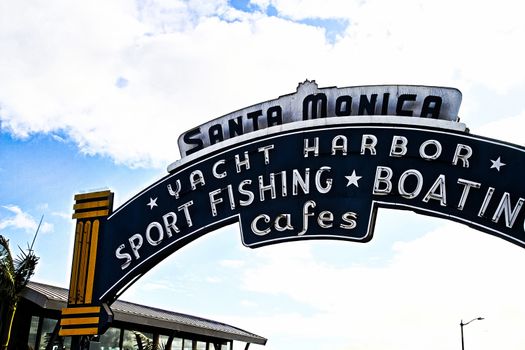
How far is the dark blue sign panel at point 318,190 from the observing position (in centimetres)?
1091

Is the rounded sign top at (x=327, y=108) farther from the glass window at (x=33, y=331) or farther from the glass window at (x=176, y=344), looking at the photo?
the glass window at (x=176, y=344)

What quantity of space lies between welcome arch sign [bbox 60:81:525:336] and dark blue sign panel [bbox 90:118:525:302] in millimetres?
20

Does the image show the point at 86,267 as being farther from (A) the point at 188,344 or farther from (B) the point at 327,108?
(A) the point at 188,344

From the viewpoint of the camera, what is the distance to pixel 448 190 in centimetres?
1112

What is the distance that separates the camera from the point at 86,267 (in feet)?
46.6

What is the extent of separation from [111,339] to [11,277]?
18.0 feet

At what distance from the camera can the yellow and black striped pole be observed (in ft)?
45.1

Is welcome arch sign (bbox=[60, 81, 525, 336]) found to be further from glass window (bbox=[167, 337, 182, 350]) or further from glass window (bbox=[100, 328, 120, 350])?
glass window (bbox=[167, 337, 182, 350])

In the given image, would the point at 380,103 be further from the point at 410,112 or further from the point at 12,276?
Answer: the point at 12,276

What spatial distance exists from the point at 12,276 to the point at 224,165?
23.1 ft

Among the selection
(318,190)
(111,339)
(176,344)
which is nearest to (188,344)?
(176,344)

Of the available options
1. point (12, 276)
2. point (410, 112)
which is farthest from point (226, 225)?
point (12, 276)

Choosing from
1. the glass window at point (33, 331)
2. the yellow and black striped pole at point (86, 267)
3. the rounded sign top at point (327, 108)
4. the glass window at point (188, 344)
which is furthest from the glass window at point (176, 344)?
the rounded sign top at point (327, 108)

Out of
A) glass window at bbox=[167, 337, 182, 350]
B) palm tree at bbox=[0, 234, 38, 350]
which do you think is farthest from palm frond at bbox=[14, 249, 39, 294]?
glass window at bbox=[167, 337, 182, 350]
